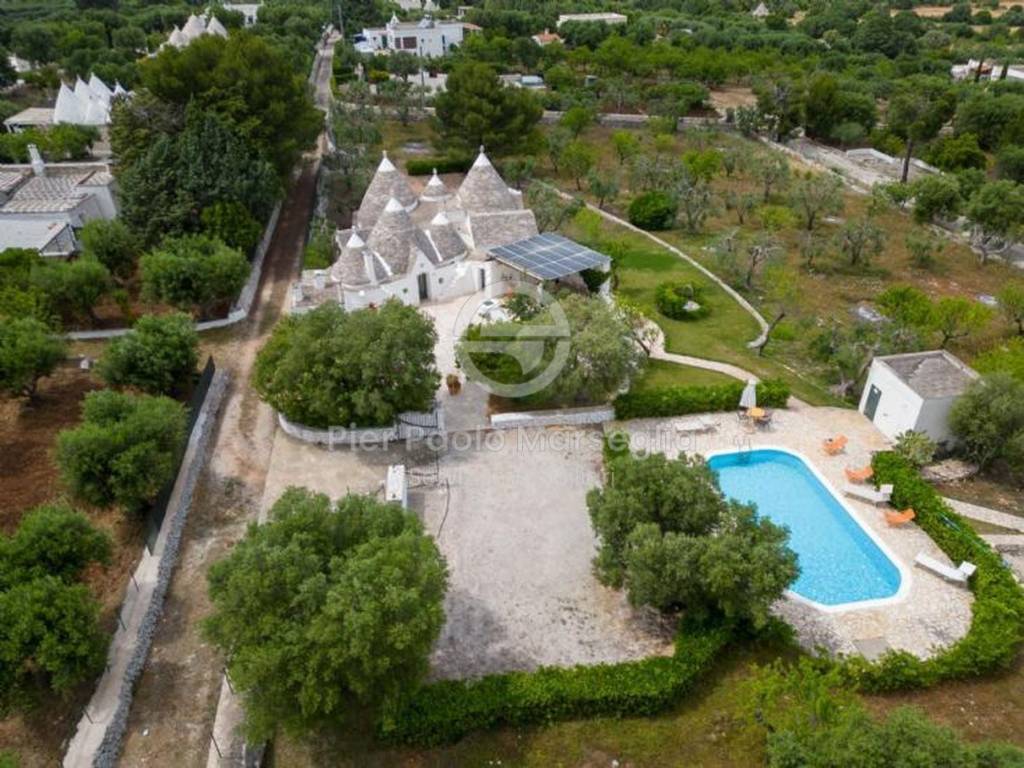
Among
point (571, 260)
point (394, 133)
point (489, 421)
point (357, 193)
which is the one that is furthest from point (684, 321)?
point (394, 133)

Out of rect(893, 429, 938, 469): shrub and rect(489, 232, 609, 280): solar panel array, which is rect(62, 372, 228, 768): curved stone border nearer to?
rect(489, 232, 609, 280): solar panel array

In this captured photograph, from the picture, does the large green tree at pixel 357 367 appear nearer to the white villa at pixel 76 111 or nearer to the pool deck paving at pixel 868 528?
the pool deck paving at pixel 868 528

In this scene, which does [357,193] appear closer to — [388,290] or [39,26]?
[388,290]

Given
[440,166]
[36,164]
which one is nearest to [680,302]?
[440,166]

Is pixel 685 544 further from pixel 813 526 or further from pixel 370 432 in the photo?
pixel 370 432

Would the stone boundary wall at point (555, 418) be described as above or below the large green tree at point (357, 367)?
below

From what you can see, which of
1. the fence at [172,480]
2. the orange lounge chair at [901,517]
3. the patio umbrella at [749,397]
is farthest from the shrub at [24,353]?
the orange lounge chair at [901,517]
